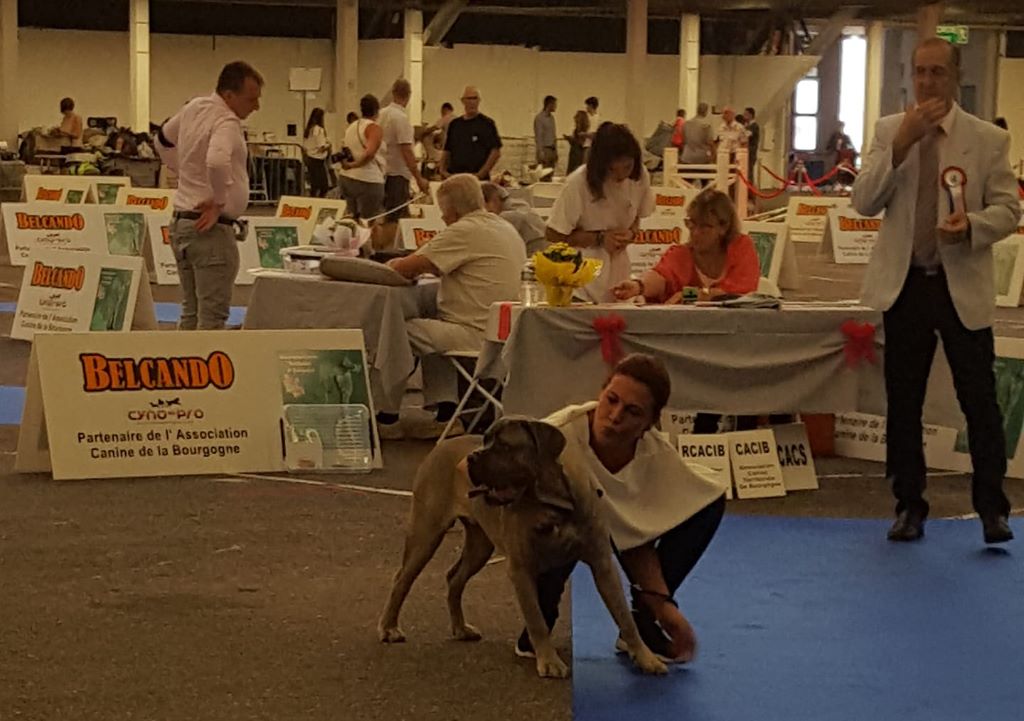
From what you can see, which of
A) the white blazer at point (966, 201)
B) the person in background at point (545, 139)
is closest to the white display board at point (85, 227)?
the white blazer at point (966, 201)

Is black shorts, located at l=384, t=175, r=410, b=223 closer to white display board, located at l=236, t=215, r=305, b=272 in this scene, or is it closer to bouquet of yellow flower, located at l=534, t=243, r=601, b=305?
white display board, located at l=236, t=215, r=305, b=272

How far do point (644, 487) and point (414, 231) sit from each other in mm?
10531

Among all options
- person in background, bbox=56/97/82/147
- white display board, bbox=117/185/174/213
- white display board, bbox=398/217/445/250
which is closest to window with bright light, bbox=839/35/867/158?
person in background, bbox=56/97/82/147

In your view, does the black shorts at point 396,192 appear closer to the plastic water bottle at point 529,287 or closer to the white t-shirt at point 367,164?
the white t-shirt at point 367,164

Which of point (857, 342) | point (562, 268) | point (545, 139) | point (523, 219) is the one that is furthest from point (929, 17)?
point (562, 268)

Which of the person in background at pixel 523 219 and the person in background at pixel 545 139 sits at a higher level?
the person in background at pixel 545 139

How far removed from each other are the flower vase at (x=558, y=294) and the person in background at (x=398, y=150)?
7.41 metres

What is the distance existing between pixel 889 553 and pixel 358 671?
79.6 inches

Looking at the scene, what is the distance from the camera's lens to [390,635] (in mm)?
4348

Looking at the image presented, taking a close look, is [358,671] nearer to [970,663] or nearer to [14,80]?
[970,663]

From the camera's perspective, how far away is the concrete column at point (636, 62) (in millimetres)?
31438

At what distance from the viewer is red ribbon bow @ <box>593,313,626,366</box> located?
6207mm

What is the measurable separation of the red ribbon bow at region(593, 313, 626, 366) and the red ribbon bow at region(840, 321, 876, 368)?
2.63ft

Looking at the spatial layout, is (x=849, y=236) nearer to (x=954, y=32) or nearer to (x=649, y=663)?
(x=649, y=663)
